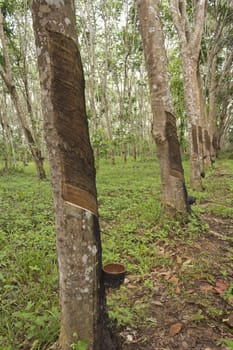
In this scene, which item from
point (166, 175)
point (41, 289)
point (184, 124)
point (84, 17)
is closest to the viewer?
point (41, 289)

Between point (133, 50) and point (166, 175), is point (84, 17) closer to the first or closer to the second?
point (133, 50)

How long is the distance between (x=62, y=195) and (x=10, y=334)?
4.15 feet

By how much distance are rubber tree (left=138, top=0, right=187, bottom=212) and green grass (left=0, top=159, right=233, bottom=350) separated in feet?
1.57

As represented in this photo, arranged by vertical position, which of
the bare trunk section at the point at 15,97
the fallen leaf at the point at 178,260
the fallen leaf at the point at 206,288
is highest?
the bare trunk section at the point at 15,97

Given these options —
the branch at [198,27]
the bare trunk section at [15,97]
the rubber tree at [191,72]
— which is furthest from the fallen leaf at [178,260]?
the bare trunk section at [15,97]

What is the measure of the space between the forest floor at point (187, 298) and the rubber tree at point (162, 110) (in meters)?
0.79

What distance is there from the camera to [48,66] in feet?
5.12

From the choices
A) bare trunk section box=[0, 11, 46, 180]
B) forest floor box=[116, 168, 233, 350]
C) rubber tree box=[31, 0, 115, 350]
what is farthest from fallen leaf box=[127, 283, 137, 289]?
bare trunk section box=[0, 11, 46, 180]

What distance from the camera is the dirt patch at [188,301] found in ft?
6.51

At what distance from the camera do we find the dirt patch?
198 centimetres

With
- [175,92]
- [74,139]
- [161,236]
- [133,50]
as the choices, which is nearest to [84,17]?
[133,50]

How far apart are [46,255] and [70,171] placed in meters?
2.04

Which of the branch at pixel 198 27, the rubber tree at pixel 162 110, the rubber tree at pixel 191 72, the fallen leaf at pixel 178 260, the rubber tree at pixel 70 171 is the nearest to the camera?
the rubber tree at pixel 70 171

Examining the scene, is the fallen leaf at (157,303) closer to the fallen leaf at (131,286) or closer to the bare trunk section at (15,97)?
the fallen leaf at (131,286)
